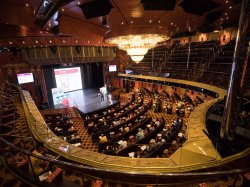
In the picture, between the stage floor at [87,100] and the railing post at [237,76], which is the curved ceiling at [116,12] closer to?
the railing post at [237,76]

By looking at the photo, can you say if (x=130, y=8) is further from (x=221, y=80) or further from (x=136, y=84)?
(x=136, y=84)

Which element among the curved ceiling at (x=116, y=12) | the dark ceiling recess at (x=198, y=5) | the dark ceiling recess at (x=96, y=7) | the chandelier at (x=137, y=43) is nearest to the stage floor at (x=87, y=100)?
the chandelier at (x=137, y=43)

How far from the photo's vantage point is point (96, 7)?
3.45 meters

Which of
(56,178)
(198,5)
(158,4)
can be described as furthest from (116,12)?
(56,178)

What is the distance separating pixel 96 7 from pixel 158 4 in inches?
51.6

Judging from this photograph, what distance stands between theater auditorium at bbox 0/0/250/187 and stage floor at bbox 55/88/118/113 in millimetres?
129

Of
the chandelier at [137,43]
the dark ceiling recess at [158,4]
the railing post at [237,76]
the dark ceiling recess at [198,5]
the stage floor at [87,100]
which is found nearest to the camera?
the railing post at [237,76]

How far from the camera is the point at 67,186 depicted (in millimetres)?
2775

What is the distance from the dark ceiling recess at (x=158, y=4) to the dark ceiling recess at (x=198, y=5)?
0.85 feet

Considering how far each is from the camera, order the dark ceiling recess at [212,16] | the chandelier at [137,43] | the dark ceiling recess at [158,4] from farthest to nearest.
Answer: the chandelier at [137,43]
the dark ceiling recess at [212,16]
the dark ceiling recess at [158,4]

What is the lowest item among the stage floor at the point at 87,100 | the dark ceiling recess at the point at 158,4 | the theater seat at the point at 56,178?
the stage floor at the point at 87,100

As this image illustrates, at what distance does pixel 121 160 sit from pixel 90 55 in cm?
1560

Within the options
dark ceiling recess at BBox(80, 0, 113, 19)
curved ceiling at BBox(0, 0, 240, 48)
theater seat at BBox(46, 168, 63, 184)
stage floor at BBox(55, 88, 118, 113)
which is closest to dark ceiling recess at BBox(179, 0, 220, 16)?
curved ceiling at BBox(0, 0, 240, 48)

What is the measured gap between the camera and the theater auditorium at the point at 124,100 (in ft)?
11.0
